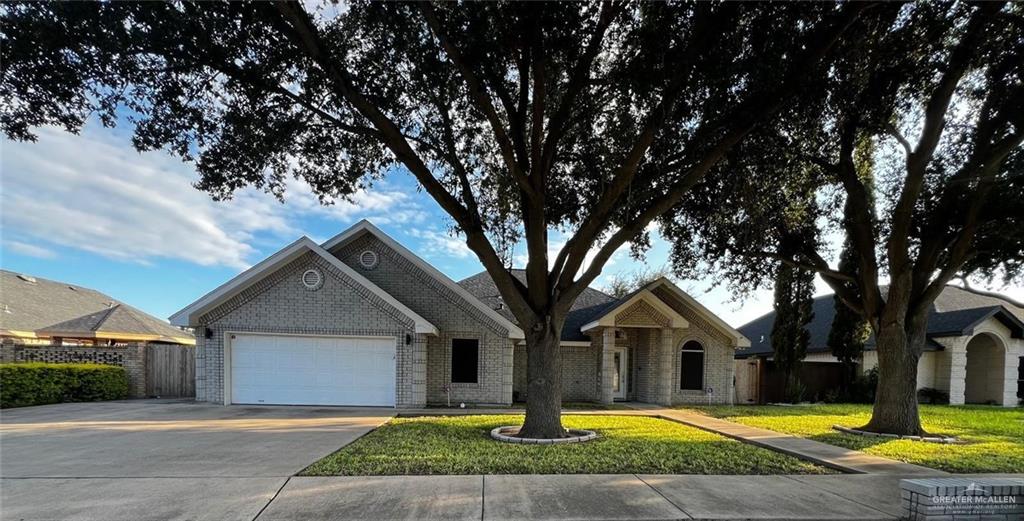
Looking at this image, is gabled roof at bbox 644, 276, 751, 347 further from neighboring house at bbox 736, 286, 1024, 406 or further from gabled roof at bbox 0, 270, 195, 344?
gabled roof at bbox 0, 270, 195, 344

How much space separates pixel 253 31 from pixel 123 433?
7.71m

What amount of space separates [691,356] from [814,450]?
327 inches

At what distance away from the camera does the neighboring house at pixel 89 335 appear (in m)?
A: 14.2

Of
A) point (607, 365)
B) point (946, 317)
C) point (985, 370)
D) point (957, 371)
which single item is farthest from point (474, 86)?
point (985, 370)

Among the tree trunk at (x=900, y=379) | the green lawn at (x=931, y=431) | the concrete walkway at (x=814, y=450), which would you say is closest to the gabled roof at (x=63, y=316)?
the concrete walkway at (x=814, y=450)

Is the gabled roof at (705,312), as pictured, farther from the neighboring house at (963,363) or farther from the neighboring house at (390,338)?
the neighboring house at (963,363)

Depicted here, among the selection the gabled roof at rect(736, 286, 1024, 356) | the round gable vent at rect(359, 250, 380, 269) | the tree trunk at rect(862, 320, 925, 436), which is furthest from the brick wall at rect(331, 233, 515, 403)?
the gabled roof at rect(736, 286, 1024, 356)

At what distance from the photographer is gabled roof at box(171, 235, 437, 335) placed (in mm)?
Answer: 13109

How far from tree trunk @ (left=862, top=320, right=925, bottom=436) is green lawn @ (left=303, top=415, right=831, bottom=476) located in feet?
12.8

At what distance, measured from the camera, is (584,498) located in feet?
17.9

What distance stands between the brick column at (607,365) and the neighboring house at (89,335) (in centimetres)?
1274

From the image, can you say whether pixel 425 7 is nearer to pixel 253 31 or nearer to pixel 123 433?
pixel 253 31

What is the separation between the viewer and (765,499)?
5.63 metres

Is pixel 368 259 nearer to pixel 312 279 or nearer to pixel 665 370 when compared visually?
pixel 312 279
